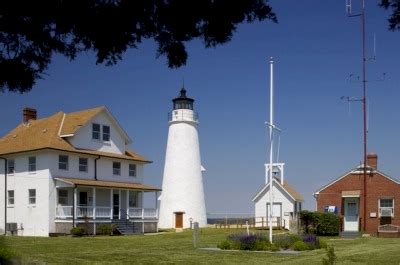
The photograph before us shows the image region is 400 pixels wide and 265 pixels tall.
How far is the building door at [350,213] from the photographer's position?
44.3 m

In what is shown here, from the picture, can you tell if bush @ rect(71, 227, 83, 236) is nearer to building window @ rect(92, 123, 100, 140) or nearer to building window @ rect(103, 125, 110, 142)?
building window @ rect(92, 123, 100, 140)

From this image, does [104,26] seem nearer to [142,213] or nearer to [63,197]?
[63,197]

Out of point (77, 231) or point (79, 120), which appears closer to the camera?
point (77, 231)

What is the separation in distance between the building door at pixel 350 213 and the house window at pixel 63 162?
20.2 meters

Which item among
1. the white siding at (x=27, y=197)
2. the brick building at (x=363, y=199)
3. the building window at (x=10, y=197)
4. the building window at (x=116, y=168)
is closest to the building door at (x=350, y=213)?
the brick building at (x=363, y=199)

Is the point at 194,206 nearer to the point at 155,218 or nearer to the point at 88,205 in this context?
the point at 155,218

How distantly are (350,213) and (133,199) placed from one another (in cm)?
1647

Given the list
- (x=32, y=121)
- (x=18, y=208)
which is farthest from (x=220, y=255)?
(x=32, y=121)

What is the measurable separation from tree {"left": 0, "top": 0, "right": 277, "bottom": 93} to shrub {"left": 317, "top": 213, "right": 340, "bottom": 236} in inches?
1348

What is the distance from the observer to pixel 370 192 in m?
43.4

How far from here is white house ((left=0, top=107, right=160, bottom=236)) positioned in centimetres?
3984

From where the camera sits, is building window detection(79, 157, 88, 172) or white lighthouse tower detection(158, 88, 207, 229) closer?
building window detection(79, 157, 88, 172)

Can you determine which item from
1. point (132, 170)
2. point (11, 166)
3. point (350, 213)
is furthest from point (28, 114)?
point (350, 213)

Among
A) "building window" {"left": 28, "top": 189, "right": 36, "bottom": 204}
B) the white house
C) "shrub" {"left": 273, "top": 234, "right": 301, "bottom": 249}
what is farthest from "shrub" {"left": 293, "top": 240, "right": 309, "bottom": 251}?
"building window" {"left": 28, "top": 189, "right": 36, "bottom": 204}
